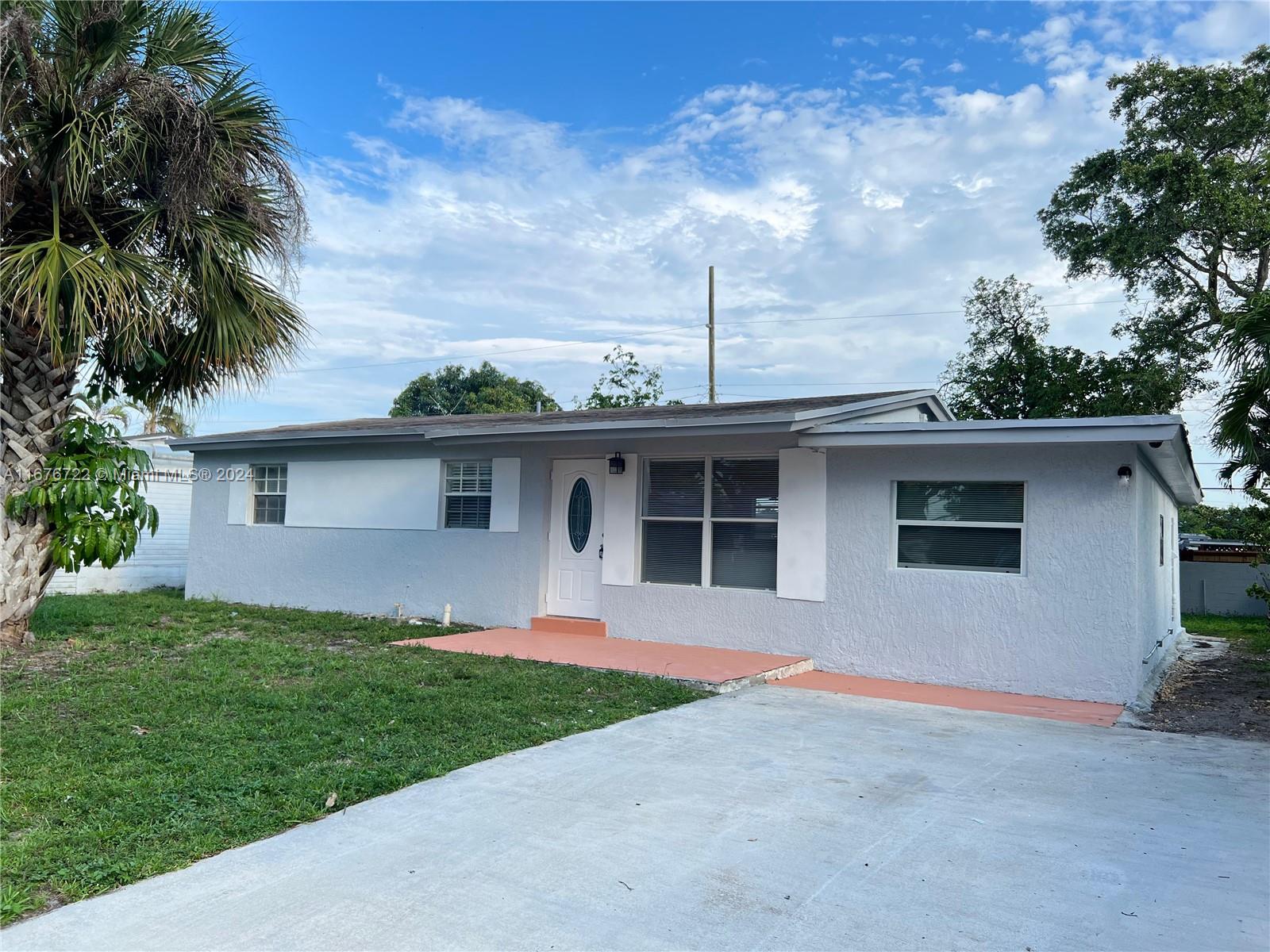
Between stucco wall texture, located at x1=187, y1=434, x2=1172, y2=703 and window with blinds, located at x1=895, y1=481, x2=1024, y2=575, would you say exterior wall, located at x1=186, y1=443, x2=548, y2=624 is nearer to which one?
stucco wall texture, located at x1=187, y1=434, x2=1172, y2=703

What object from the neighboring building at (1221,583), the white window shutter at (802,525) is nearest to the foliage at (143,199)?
the white window shutter at (802,525)

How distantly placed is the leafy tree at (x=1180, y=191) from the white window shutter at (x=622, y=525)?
13865 millimetres

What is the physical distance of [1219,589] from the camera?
1934 cm

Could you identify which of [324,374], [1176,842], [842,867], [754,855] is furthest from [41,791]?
[324,374]

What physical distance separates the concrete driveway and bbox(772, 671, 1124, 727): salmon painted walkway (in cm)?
134

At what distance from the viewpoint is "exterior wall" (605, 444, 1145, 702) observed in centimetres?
805

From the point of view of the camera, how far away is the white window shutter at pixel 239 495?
14.5m

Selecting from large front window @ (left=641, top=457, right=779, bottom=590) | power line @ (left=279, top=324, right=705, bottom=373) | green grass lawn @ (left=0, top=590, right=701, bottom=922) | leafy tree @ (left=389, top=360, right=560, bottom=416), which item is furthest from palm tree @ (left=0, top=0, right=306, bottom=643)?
leafy tree @ (left=389, top=360, right=560, bottom=416)

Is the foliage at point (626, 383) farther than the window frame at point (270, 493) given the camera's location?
Yes

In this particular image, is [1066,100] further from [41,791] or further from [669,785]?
[41,791]

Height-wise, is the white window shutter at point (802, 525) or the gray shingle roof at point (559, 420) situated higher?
the gray shingle roof at point (559, 420)

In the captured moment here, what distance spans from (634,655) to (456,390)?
34.5 meters

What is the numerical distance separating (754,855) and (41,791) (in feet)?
12.1

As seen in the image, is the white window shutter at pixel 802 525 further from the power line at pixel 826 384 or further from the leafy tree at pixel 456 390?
the leafy tree at pixel 456 390
